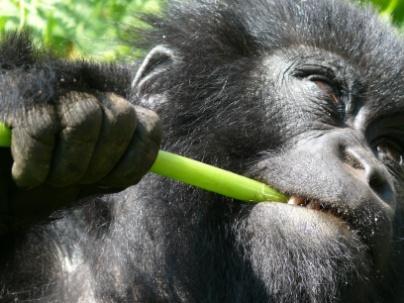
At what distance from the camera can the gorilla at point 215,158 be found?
9.33ft

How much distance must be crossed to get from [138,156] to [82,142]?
0.63 feet

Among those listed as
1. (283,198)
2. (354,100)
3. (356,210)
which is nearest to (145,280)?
(283,198)

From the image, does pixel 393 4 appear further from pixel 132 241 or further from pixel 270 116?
pixel 132 241

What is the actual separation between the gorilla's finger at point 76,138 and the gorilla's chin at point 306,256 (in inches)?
35.4

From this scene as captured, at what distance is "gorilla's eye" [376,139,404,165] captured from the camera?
405 cm

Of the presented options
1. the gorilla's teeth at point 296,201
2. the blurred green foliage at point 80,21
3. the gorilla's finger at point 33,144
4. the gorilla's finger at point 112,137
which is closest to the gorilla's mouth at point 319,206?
the gorilla's teeth at point 296,201

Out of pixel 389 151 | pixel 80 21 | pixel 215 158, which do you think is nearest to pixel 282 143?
pixel 215 158

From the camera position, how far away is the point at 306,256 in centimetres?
328

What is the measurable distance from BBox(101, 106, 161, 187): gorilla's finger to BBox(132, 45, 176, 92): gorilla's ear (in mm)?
1104

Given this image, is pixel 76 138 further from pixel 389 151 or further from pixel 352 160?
pixel 389 151

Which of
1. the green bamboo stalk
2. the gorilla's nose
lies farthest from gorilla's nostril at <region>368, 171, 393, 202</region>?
the green bamboo stalk

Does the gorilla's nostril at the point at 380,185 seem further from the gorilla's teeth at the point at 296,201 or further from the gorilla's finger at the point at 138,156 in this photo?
the gorilla's finger at the point at 138,156

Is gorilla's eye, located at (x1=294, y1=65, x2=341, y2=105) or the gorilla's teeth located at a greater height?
gorilla's eye, located at (x1=294, y1=65, x2=341, y2=105)

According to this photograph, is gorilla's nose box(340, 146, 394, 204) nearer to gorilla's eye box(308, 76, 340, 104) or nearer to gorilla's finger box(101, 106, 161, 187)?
gorilla's eye box(308, 76, 340, 104)
